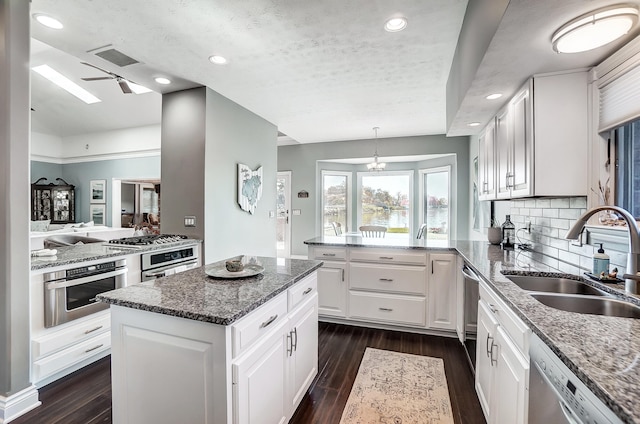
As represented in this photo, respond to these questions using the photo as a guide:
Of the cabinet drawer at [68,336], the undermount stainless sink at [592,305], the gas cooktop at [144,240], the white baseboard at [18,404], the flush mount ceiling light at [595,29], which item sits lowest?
the white baseboard at [18,404]

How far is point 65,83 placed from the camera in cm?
554

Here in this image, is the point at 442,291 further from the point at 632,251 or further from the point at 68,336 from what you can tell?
the point at 68,336

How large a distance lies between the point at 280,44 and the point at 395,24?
3.19 ft

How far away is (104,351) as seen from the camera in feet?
8.43

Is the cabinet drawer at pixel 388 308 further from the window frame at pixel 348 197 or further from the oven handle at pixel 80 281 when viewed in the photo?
the window frame at pixel 348 197

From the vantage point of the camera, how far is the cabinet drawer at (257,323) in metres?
1.21

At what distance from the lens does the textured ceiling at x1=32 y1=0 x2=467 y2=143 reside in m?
2.07

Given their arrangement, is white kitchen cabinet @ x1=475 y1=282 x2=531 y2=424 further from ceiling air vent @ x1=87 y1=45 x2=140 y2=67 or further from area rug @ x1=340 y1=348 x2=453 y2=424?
ceiling air vent @ x1=87 y1=45 x2=140 y2=67

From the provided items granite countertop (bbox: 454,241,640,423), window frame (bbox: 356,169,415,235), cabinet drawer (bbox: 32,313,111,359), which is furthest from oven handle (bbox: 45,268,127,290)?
window frame (bbox: 356,169,415,235)

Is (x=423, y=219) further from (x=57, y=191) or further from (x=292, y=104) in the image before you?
(x=57, y=191)

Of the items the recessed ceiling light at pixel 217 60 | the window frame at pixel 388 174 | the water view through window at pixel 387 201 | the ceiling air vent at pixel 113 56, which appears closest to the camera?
the ceiling air vent at pixel 113 56

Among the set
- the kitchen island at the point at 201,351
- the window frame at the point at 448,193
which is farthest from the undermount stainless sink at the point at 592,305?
the window frame at the point at 448,193

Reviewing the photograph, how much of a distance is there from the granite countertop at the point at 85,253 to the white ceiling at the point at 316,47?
1.81 metres

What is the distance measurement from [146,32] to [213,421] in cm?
278
